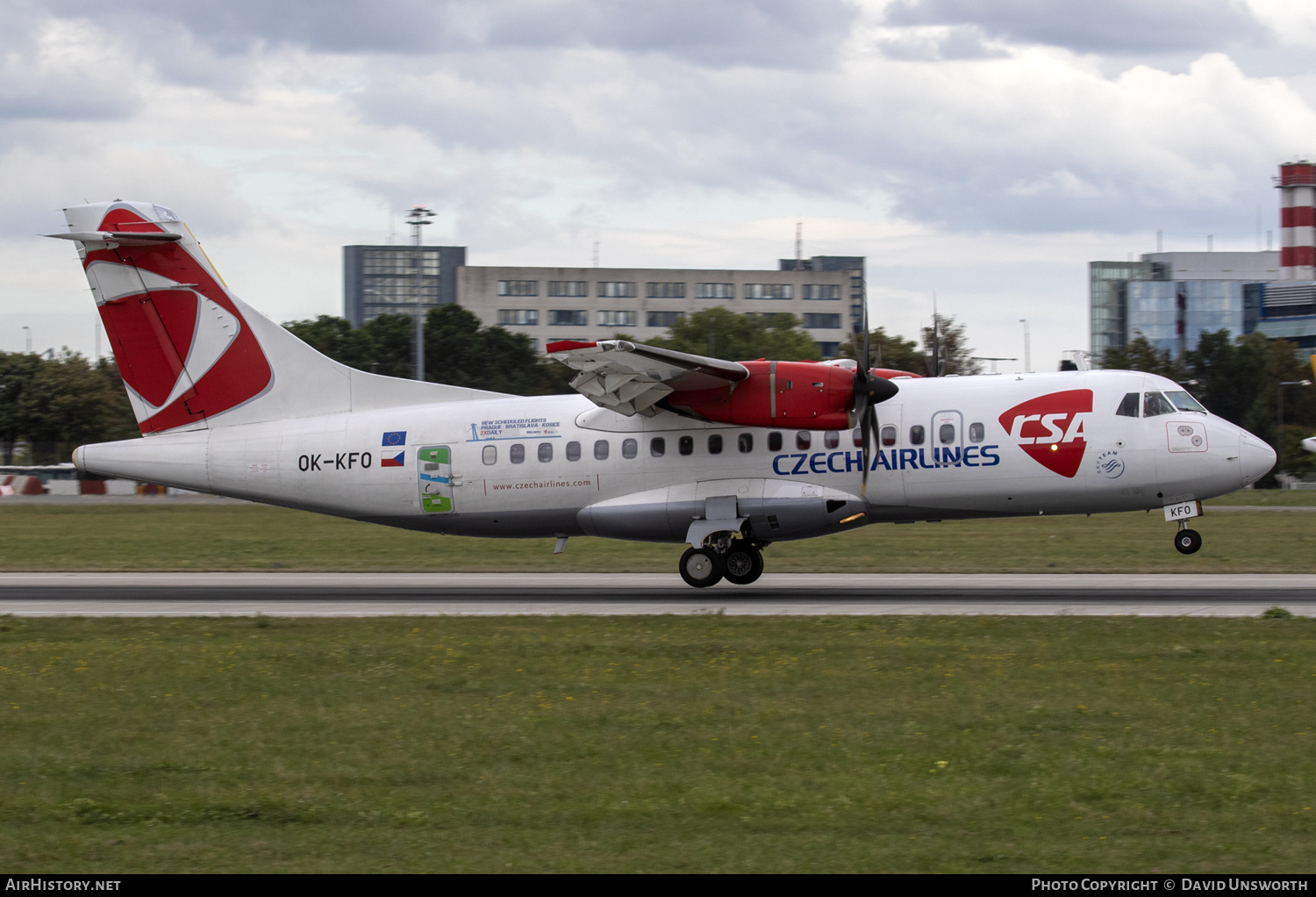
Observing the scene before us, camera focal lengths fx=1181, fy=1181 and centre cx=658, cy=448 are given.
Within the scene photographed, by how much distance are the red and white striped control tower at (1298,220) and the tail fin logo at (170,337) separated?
111014mm

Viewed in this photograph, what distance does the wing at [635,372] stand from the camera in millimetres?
19016

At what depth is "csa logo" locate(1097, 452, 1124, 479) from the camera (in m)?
20.2

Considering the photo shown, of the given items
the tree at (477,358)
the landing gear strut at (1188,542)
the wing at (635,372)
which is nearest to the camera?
the wing at (635,372)

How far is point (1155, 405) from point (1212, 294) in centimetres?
12640

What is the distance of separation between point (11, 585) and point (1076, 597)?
2003 cm

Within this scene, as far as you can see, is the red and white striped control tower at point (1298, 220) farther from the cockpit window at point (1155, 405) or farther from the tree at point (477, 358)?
the cockpit window at point (1155, 405)

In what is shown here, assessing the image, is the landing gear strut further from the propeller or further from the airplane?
the propeller

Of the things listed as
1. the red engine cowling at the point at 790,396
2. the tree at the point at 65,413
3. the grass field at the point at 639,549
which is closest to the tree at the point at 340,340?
the tree at the point at 65,413

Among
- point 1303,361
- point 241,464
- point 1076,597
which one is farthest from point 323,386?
point 1303,361

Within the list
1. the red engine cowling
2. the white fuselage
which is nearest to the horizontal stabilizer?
the white fuselage

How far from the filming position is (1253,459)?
2003 centimetres

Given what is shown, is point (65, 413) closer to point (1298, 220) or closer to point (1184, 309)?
point (1298, 220)

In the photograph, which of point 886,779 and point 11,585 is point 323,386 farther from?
point 886,779

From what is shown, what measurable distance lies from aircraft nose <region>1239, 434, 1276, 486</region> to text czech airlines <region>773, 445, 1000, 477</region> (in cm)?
408
